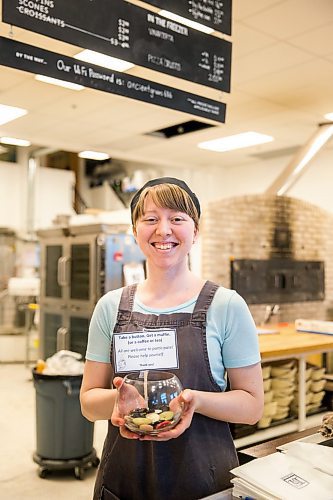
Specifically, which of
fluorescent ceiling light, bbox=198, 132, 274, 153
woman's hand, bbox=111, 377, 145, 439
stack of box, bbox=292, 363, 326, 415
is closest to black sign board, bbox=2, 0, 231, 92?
woman's hand, bbox=111, 377, 145, 439

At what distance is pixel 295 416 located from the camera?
14.3 ft

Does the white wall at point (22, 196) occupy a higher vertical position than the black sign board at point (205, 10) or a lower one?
lower

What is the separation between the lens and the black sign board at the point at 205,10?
110 inches

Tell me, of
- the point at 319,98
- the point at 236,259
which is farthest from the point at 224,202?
the point at 319,98

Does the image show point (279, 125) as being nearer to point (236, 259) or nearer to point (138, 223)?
point (236, 259)

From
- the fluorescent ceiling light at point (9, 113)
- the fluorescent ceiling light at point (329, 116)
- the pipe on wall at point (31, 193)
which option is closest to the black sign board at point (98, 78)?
the fluorescent ceiling light at point (329, 116)

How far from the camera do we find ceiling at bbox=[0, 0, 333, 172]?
12.8 feet

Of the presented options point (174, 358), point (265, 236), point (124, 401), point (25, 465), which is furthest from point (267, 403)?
point (124, 401)

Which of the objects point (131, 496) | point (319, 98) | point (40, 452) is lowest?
point (40, 452)

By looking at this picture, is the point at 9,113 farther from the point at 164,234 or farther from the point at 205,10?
the point at 164,234

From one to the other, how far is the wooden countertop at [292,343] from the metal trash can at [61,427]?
135 centimetres

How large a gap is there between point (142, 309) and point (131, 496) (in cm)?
51

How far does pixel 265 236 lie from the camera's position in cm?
562

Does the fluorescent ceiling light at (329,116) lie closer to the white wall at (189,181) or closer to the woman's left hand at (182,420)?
the white wall at (189,181)
